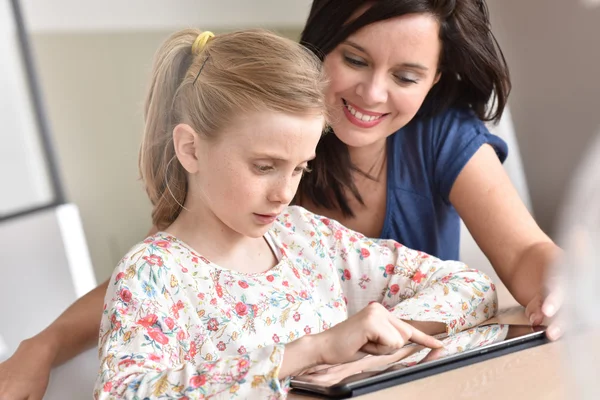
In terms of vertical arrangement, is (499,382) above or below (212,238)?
below

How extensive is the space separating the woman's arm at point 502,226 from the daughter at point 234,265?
81mm

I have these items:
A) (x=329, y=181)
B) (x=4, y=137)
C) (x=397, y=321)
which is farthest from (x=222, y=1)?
(x=397, y=321)

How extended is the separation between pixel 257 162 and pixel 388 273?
33cm

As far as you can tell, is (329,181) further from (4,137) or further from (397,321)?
(4,137)

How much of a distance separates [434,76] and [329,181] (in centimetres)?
26

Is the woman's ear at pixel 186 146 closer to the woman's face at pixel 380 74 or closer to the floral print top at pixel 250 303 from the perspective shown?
the floral print top at pixel 250 303

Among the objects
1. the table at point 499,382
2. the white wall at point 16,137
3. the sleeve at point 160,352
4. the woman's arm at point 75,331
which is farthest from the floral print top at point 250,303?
the white wall at point 16,137

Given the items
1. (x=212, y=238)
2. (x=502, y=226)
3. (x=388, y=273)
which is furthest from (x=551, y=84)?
(x=212, y=238)

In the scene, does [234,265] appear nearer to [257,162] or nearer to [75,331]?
[257,162]

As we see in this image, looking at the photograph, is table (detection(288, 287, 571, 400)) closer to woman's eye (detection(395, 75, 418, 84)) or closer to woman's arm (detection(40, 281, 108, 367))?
woman's arm (detection(40, 281, 108, 367))

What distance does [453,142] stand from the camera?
1409mm

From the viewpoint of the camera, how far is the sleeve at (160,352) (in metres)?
0.77

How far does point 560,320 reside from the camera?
970 mm

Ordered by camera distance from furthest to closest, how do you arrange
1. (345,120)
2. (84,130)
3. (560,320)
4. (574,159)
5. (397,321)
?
(84,130), (574,159), (345,120), (560,320), (397,321)
